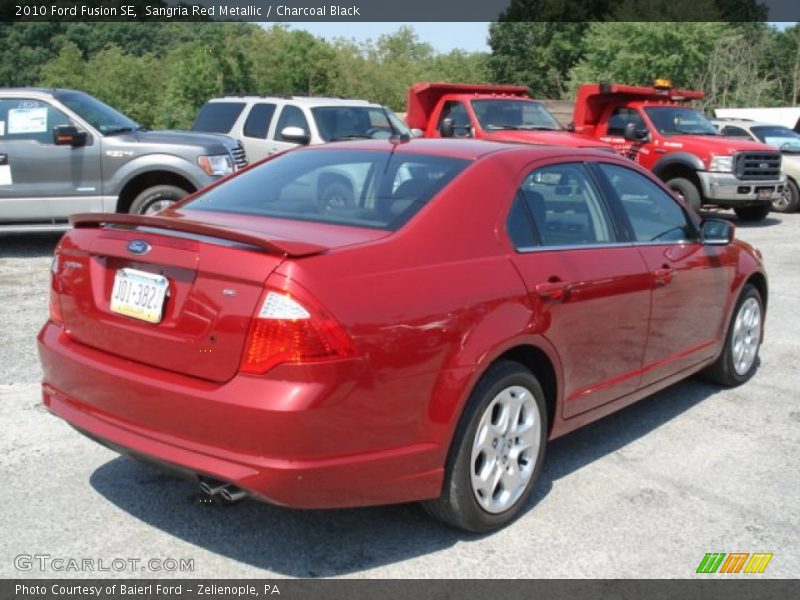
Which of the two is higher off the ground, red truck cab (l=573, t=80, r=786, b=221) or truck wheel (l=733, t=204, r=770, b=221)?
red truck cab (l=573, t=80, r=786, b=221)

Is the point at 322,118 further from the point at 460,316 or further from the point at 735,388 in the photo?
the point at 460,316

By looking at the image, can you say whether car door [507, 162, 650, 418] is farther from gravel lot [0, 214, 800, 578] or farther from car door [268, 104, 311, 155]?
car door [268, 104, 311, 155]

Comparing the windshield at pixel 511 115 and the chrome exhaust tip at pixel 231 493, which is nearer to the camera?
the chrome exhaust tip at pixel 231 493

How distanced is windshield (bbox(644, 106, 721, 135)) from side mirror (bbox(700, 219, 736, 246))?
33.8 feet

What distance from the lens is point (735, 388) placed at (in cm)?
595

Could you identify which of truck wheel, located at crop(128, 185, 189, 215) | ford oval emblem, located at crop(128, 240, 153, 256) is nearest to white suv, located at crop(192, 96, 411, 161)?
truck wheel, located at crop(128, 185, 189, 215)

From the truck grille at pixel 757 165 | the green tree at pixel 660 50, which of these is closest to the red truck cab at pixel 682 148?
the truck grille at pixel 757 165

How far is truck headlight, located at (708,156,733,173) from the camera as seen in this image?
14273mm

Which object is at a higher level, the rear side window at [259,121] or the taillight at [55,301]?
the rear side window at [259,121]

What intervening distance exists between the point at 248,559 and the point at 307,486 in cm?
60

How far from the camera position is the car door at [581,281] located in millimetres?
3889

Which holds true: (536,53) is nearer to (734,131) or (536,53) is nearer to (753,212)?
(734,131)

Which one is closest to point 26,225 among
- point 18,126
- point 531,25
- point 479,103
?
point 18,126
